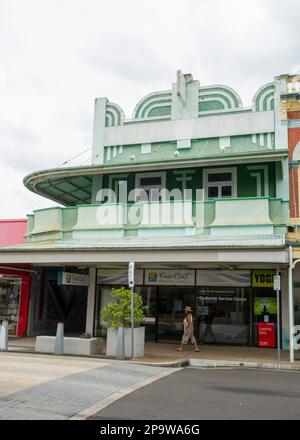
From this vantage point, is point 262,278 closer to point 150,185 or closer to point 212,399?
point 150,185

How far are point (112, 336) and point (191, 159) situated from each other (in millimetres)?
6844

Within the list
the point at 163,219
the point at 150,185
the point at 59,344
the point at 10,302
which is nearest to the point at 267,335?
the point at 163,219

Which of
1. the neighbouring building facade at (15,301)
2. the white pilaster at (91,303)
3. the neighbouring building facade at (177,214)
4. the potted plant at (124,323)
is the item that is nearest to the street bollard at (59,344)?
the potted plant at (124,323)

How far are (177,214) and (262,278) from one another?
3.74m

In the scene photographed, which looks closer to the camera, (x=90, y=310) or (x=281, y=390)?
(x=281, y=390)

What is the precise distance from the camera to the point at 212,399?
862 cm

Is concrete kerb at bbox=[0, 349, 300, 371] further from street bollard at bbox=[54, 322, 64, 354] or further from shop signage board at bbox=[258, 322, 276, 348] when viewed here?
shop signage board at bbox=[258, 322, 276, 348]

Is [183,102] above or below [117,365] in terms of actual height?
above

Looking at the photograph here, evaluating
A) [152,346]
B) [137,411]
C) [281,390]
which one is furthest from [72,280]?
[137,411]

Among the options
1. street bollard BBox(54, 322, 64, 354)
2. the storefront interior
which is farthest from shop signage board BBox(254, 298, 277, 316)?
street bollard BBox(54, 322, 64, 354)

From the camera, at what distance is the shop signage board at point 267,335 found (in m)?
17.4

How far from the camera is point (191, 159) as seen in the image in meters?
17.8
